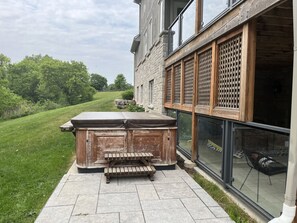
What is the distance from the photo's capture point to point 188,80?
18.8ft

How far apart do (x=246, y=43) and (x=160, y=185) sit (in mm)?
2547

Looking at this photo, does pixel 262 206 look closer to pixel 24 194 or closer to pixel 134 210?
pixel 134 210

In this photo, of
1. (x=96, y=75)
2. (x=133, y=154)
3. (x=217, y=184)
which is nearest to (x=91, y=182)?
(x=133, y=154)

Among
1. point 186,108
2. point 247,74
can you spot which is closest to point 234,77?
point 247,74

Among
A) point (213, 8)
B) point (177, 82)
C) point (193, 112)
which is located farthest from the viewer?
point (177, 82)

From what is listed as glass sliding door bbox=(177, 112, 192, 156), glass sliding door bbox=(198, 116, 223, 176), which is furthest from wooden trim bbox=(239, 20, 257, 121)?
glass sliding door bbox=(177, 112, 192, 156)

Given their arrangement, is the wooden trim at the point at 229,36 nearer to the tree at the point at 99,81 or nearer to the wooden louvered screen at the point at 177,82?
the wooden louvered screen at the point at 177,82

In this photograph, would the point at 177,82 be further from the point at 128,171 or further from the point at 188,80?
the point at 128,171

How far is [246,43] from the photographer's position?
316 centimetres

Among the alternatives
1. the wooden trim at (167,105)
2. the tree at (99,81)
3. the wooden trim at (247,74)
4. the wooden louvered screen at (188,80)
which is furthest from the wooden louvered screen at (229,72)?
the tree at (99,81)

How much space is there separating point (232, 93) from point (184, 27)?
3.03m

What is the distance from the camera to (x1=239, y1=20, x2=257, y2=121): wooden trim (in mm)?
3158

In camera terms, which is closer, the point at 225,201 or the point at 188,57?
the point at 225,201

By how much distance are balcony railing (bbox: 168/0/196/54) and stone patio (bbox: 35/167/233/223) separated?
3.28m
